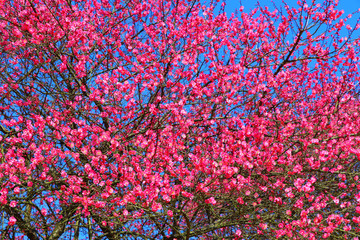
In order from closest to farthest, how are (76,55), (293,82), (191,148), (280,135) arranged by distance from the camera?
1. (280,135)
2. (76,55)
3. (191,148)
4. (293,82)

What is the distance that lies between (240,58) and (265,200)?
3678 millimetres

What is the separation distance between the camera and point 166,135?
7805mm

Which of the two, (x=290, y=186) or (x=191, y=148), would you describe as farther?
(x=191, y=148)

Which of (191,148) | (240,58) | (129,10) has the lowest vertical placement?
(191,148)

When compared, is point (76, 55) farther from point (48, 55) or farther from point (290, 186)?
point (290, 186)

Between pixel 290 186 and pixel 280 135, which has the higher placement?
pixel 280 135

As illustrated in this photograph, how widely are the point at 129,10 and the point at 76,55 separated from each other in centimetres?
289

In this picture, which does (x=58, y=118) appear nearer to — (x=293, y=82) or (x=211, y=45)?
(x=211, y=45)

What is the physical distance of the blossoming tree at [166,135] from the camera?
6684 millimetres

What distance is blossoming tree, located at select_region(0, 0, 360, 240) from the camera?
6684mm

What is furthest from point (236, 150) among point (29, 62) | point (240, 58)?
point (29, 62)

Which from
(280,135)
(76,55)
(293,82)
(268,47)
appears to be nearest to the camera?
(280,135)

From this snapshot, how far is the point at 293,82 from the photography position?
10.8m

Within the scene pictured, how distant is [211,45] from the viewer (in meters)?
9.11
